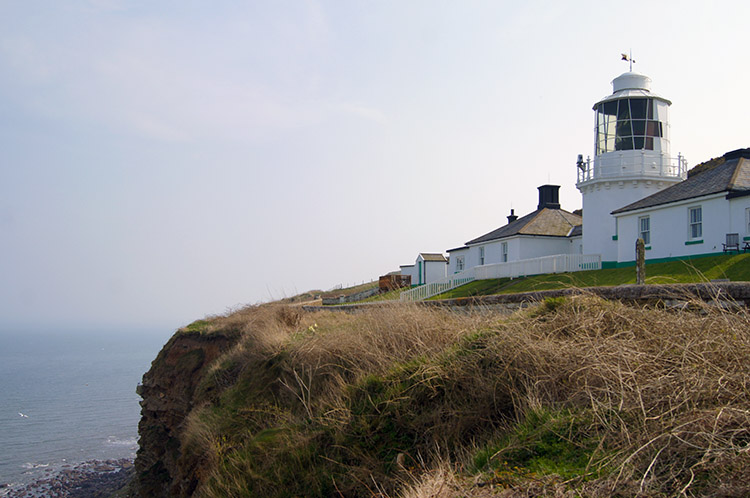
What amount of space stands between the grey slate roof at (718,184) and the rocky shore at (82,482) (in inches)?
1111

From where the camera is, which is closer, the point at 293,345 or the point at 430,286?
the point at 293,345

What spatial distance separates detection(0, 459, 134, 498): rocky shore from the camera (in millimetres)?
29031

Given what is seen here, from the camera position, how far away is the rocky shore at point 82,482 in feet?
95.2

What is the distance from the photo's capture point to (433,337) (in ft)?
27.9

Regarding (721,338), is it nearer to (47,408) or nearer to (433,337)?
(433,337)

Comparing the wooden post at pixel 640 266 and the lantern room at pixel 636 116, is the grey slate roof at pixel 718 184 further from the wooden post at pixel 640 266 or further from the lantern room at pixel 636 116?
the wooden post at pixel 640 266

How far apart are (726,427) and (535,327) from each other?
115 inches

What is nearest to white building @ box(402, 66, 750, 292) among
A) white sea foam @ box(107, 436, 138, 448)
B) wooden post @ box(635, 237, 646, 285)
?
wooden post @ box(635, 237, 646, 285)

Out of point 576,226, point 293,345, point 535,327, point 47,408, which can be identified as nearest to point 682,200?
point 576,226

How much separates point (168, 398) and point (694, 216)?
21.5 metres

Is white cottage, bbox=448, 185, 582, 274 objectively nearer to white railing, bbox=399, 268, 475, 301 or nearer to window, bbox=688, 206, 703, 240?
white railing, bbox=399, 268, 475, 301

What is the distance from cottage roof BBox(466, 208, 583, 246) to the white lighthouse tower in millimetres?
5083

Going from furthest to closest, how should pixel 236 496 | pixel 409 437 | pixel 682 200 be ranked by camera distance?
pixel 682 200, pixel 236 496, pixel 409 437

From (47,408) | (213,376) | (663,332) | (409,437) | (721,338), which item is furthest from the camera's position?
(47,408)
